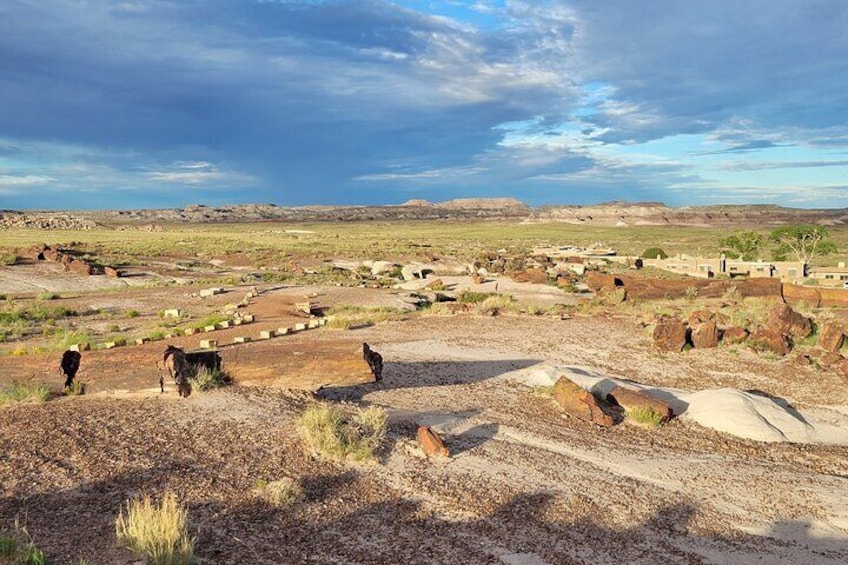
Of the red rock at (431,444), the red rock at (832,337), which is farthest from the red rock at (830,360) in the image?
the red rock at (431,444)

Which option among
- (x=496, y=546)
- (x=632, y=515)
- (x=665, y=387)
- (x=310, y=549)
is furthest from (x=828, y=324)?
(x=310, y=549)

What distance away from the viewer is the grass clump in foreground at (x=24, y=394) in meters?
9.92

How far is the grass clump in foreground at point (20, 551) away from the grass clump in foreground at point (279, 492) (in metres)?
2.16

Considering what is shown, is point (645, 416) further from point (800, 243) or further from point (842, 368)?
point (800, 243)

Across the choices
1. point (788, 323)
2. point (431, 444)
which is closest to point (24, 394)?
point (431, 444)

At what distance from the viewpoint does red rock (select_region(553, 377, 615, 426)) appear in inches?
455

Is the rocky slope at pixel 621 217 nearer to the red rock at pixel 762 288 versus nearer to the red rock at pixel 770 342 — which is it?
the red rock at pixel 762 288

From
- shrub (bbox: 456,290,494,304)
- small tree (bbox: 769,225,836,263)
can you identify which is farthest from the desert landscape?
small tree (bbox: 769,225,836,263)

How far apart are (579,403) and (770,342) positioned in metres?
9.00

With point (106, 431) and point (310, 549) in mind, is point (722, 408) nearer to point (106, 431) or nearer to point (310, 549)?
point (310, 549)

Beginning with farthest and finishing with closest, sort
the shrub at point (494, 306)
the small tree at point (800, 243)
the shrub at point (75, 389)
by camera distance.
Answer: the small tree at point (800, 243), the shrub at point (494, 306), the shrub at point (75, 389)

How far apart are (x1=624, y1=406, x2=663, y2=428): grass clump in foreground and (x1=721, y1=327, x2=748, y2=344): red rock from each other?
814 cm

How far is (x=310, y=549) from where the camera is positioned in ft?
21.1

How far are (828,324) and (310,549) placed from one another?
16.9 meters
